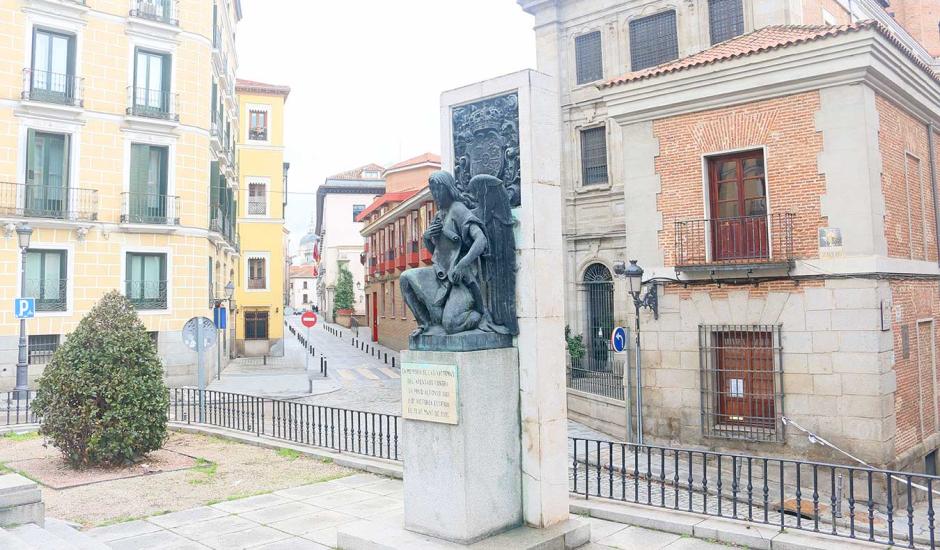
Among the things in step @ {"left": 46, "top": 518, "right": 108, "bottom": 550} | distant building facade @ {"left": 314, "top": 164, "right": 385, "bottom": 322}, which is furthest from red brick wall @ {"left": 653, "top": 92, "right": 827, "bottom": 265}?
distant building facade @ {"left": 314, "top": 164, "right": 385, "bottom": 322}

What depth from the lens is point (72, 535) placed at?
21.8ft

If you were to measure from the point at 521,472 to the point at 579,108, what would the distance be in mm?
19888

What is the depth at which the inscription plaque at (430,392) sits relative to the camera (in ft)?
20.0

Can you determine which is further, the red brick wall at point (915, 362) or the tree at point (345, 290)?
the tree at point (345, 290)

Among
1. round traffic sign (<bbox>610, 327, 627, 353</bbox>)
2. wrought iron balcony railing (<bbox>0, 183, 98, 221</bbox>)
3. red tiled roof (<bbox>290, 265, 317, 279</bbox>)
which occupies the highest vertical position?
red tiled roof (<bbox>290, 265, 317, 279</bbox>)

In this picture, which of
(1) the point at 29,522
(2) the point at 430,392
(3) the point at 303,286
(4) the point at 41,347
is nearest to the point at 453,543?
(2) the point at 430,392

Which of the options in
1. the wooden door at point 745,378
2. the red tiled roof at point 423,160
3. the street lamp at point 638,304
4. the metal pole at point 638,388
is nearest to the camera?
the wooden door at point 745,378

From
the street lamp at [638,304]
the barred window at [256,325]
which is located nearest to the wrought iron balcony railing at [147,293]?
the barred window at [256,325]

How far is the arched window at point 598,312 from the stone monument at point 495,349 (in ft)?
55.6

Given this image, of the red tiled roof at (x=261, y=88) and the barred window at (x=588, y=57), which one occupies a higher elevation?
the red tiled roof at (x=261, y=88)

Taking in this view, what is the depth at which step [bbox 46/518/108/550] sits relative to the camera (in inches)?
242

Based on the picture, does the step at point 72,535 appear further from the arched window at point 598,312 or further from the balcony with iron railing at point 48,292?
the arched window at point 598,312

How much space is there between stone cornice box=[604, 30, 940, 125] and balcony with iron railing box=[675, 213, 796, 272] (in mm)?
2342

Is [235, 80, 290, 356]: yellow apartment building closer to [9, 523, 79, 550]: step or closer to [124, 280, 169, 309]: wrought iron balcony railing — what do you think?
[124, 280, 169, 309]: wrought iron balcony railing
